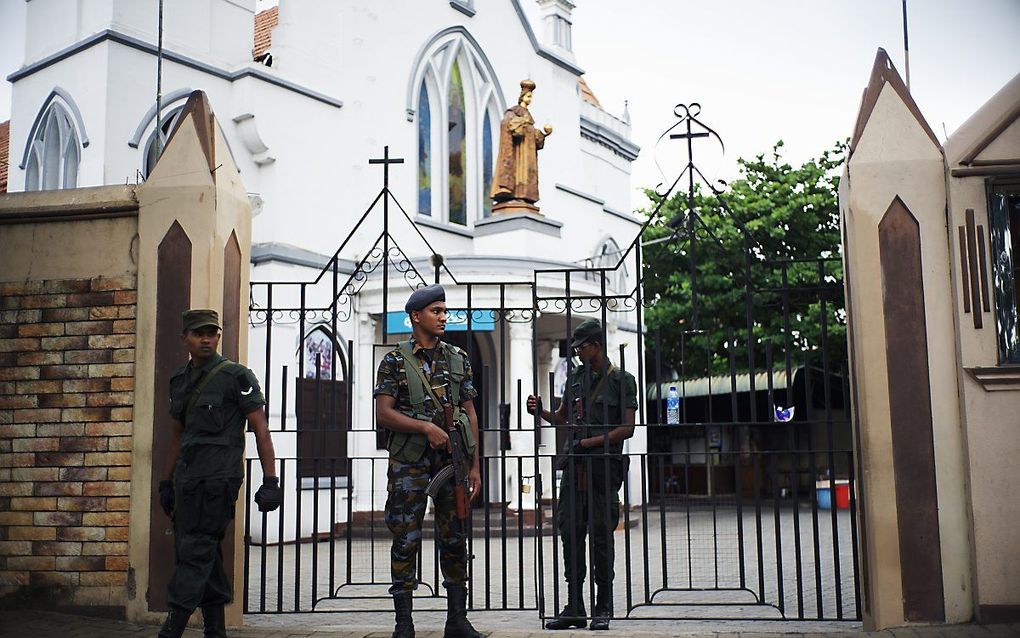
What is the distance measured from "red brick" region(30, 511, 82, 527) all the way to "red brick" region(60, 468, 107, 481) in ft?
0.74

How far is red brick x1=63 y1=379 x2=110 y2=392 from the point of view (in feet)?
22.6

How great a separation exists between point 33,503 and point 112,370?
3.44 feet

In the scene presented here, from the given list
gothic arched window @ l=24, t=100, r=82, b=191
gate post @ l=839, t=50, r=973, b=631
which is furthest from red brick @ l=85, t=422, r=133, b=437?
gothic arched window @ l=24, t=100, r=82, b=191

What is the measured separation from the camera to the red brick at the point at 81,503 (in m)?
6.77

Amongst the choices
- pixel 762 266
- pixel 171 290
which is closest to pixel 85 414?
pixel 171 290

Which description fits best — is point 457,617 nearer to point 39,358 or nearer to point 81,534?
point 81,534

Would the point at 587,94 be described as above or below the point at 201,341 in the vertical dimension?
above

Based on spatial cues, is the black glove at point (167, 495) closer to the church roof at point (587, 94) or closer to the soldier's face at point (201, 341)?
the soldier's face at point (201, 341)

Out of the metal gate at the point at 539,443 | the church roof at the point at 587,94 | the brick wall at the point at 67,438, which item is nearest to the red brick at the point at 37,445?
the brick wall at the point at 67,438

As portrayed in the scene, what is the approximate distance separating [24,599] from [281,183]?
35.5ft

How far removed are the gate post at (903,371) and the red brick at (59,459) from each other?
16.8ft

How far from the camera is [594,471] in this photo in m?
6.98

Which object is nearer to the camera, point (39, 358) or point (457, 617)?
point (457, 617)

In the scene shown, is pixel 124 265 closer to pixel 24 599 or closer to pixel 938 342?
pixel 24 599
